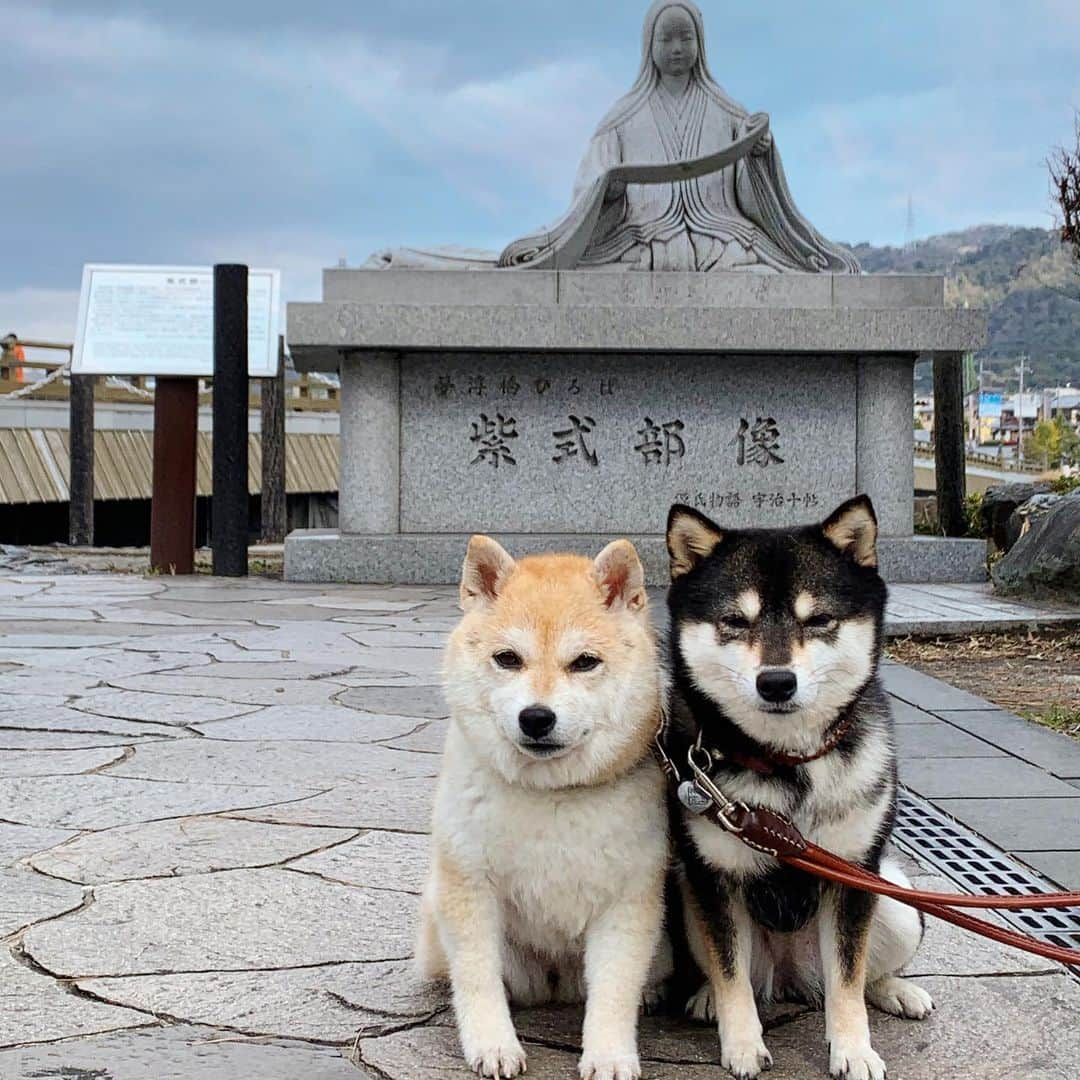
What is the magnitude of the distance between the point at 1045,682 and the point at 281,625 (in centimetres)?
456

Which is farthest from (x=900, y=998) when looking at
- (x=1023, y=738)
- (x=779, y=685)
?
(x=1023, y=738)

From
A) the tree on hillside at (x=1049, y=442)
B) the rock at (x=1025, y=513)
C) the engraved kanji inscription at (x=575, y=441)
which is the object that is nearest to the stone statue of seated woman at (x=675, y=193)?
the engraved kanji inscription at (x=575, y=441)

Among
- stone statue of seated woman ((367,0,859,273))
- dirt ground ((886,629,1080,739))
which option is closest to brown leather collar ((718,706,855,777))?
dirt ground ((886,629,1080,739))

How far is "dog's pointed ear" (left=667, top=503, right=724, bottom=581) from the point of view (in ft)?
8.38

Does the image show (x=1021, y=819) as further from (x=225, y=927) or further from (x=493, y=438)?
(x=493, y=438)

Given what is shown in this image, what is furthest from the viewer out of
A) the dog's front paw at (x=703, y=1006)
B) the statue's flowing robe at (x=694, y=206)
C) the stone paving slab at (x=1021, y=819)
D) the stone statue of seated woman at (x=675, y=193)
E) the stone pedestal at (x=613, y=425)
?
the statue's flowing robe at (x=694, y=206)

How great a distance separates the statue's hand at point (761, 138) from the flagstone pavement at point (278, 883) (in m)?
6.53

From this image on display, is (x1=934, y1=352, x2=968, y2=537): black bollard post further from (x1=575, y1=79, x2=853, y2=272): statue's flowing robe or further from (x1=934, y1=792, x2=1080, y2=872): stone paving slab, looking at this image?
(x1=934, y1=792, x2=1080, y2=872): stone paving slab

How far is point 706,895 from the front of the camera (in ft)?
8.13

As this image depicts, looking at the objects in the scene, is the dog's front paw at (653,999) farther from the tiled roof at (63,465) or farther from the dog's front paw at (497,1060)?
the tiled roof at (63,465)

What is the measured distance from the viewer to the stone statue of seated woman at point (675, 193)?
11312 millimetres

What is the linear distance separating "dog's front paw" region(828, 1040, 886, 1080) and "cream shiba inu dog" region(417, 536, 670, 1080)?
15.0 inches

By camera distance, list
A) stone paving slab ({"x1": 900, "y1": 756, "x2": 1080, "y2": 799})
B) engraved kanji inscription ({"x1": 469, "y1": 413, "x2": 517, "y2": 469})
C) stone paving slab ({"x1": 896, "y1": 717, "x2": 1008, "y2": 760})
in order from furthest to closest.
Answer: engraved kanji inscription ({"x1": 469, "y1": 413, "x2": 517, "y2": 469}) → stone paving slab ({"x1": 896, "y1": 717, "x2": 1008, "y2": 760}) → stone paving slab ({"x1": 900, "y1": 756, "x2": 1080, "y2": 799})

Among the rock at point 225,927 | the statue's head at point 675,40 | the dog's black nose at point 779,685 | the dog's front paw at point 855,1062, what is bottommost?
the dog's front paw at point 855,1062
